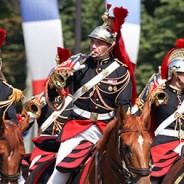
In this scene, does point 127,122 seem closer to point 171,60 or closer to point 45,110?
point 171,60

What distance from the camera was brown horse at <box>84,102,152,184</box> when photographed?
1066 centimetres

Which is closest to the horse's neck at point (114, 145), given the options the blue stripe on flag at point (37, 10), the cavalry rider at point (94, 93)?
the cavalry rider at point (94, 93)

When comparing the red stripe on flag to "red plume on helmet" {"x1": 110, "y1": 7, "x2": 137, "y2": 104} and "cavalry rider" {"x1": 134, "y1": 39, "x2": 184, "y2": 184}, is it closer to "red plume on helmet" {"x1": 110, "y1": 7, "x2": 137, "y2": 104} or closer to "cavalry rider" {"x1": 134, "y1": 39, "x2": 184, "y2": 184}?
"cavalry rider" {"x1": 134, "y1": 39, "x2": 184, "y2": 184}

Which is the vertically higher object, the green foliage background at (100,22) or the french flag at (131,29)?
the french flag at (131,29)

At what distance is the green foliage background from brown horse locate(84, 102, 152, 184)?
746 inches

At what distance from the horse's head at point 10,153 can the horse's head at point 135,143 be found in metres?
1.08

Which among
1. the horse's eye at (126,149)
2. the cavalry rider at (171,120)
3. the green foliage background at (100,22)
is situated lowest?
the green foliage background at (100,22)

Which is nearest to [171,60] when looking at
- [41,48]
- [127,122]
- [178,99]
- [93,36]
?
[178,99]

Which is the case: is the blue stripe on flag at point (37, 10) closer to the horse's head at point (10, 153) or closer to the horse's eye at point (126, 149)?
the horse's head at point (10, 153)

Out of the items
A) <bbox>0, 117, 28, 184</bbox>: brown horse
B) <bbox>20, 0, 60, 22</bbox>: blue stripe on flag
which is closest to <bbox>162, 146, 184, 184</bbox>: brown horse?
<bbox>0, 117, 28, 184</bbox>: brown horse

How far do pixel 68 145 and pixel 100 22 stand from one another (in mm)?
20169

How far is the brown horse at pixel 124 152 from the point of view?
10.7 meters

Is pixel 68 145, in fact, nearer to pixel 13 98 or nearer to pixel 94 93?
pixel 94 93

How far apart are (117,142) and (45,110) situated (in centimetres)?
436
